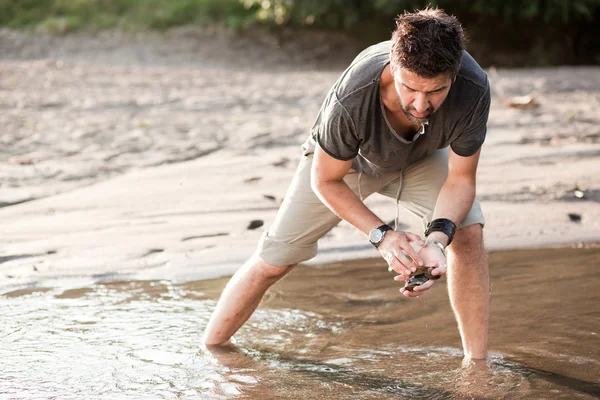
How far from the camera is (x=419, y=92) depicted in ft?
10.3

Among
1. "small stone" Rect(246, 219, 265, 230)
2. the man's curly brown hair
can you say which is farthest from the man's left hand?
"small stone" Rect(246, 219, 265, 230)

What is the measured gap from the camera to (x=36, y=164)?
7258mm

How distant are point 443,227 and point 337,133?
56 cm

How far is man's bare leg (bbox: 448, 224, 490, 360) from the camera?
376 centimetres

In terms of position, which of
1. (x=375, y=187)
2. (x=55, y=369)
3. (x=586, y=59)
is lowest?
(x=586, y=59)

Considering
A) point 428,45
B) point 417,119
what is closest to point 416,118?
point 417,119

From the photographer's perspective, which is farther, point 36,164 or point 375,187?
point 36,164

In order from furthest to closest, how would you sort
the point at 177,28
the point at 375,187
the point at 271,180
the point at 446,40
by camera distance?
the point at 177,28, the point at 271,180, the point at 375,187, the point at 446,40

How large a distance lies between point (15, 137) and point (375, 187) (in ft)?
17.4

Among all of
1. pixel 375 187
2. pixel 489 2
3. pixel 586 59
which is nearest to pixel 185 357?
pixel 375 187

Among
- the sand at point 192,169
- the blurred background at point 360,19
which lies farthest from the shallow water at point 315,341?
the blurred background at point 360,19

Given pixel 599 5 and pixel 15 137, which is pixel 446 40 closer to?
pixel 15 137

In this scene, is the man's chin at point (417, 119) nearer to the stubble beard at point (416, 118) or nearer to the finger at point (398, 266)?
the stubble beard at point (416, 118)

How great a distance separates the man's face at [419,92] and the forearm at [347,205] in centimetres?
47
